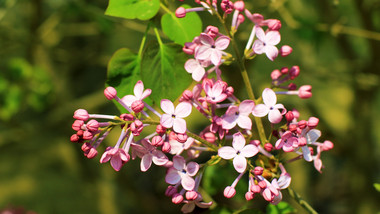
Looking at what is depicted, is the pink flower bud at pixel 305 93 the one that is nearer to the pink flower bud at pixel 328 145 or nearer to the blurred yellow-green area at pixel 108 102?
the pink flower bud at pixel 328 145

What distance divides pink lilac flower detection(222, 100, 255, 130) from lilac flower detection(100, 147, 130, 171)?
118mm

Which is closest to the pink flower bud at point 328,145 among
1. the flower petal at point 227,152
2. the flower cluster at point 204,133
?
the flower cluster at point 204,133

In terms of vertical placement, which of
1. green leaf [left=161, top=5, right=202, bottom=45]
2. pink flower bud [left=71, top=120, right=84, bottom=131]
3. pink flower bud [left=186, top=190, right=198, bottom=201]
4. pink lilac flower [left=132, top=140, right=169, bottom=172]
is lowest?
pink flower bud [left=186, top=190, right=198, bottom=201]

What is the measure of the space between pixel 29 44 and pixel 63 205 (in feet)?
3.64

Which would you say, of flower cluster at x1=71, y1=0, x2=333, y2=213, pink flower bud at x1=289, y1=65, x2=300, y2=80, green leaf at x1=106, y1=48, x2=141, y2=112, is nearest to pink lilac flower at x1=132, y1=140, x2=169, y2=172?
flower cluster at x1=71, y1=0, x2=333, y2=213

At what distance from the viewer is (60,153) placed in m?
2.46

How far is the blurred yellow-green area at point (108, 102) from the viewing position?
1348mm

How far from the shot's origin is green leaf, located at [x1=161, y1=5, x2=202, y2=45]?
54 centimetres

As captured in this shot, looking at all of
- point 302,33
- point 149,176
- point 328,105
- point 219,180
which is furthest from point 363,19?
point 149,176

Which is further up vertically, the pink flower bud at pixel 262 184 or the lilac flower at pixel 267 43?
the lilac flower at pixel 267 43

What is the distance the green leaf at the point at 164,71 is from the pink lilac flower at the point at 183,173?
9 centimetres

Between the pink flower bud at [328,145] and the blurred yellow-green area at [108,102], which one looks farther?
the blurred yellow-green area at [108,102]

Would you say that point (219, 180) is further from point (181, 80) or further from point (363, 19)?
point (363, 19)

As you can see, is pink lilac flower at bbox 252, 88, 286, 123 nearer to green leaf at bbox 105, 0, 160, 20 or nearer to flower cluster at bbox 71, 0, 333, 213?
flower cluster at bbox 71, 0, 333, 213
